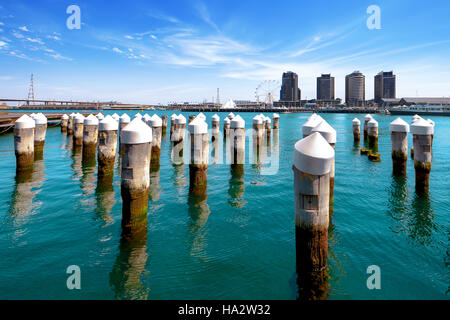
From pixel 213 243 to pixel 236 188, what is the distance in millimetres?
6048

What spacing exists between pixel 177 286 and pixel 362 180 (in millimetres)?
13401

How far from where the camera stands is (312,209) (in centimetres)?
554

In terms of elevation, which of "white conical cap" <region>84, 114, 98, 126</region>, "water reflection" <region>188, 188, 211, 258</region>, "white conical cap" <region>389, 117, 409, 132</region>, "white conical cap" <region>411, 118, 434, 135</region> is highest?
"white conical cap" <region>84, 114, 98, 126</region>

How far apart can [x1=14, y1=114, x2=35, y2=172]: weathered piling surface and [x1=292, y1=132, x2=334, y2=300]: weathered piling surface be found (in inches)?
688

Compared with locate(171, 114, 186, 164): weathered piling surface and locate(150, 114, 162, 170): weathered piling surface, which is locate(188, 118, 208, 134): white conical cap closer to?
locate(150, 114, 162, 170): weathered piling surface

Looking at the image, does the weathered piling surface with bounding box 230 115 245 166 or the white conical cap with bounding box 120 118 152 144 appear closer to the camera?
the white conical cap with bounding box 120 118 152 144

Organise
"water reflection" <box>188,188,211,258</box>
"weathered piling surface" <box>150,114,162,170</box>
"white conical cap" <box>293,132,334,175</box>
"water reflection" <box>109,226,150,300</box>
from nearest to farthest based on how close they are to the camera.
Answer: "white conical cap" <box>293,132,334,175</box> → "water reflection" <box>109,226,150,300</box> → "water reflection" <box>188,188,211,258</box> → "weathered piling surface" <box>150,114,162,170</box>

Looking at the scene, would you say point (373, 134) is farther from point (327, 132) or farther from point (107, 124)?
point (107, 124)

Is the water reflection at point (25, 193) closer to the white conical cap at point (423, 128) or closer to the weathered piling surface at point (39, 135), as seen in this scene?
the weathered piling surface at point (39, 135)

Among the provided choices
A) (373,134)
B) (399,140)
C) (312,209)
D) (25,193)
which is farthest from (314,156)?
(373,134)

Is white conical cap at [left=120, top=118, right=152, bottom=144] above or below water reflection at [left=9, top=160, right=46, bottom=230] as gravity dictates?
above

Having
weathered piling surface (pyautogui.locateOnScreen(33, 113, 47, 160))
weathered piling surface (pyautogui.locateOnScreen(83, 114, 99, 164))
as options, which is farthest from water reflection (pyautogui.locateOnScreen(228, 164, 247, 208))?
weathered piling surface (pyautogui.locateOnScreen(33, 113, 47, 160))

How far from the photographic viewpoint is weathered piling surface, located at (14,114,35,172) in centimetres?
1598
